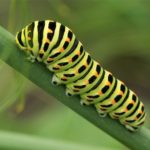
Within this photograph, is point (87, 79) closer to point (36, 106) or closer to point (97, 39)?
point (97, 39)

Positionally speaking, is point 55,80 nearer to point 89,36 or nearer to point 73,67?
point 73,67

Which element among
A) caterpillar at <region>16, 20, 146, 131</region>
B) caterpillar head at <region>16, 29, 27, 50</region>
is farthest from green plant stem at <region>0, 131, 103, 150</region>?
caterpillar head at <region>16, 29, 27, 50</region>

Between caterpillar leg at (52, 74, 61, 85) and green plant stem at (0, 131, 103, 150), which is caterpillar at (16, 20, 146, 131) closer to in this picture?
caterpillar leg at (52, 74, 61, 85)

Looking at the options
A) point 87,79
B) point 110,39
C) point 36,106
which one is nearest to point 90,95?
point 87,79

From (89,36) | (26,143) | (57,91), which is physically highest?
(89,36)

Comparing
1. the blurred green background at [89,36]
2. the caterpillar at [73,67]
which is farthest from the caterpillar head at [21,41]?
the blurred green background at [89,36]

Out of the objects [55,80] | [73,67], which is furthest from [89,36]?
[55,80]

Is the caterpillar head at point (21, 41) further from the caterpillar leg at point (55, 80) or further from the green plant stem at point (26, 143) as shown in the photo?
the green plant stem at point (26, 143)

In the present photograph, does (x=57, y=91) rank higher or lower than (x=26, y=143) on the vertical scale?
higher

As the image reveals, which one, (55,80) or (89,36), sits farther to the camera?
(89,36)
